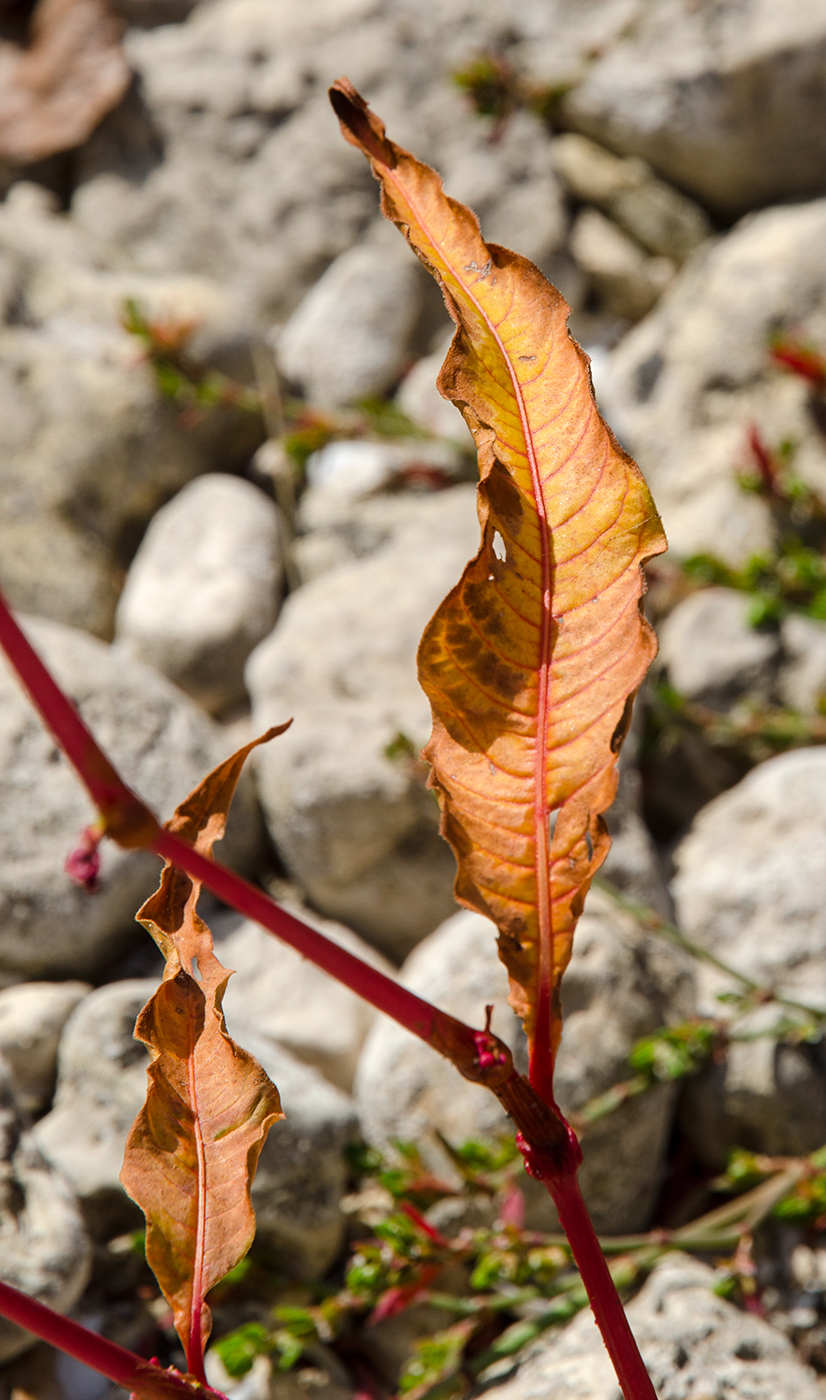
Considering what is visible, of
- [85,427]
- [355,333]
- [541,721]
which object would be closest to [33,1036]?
[541,721]

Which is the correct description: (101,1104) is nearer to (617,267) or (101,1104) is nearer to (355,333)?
(355,333)

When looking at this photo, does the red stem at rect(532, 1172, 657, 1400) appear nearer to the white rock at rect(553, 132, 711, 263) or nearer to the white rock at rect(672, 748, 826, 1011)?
the white rock at rect(672, 748, 826, 1011)

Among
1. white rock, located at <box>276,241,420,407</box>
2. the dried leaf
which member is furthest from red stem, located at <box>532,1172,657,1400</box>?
the dried leaf

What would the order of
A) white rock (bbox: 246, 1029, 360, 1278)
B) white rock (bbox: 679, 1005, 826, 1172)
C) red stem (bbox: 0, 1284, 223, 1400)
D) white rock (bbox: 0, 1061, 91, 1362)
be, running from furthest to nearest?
white rock (bbox: 679, 1005, 826, 1172)
white rock (bbox: 246, 1029, 360, 1278)
white rock (bbox: 0, 1061, 91, 1362)
red stem (bbox: 0, 1284, 223, 1400)

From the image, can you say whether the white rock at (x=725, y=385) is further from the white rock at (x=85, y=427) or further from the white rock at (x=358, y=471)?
the white rock at (x=85, y=427)

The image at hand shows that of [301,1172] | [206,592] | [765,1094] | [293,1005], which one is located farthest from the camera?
[206,592]

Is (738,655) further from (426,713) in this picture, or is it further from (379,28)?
(379,28)
